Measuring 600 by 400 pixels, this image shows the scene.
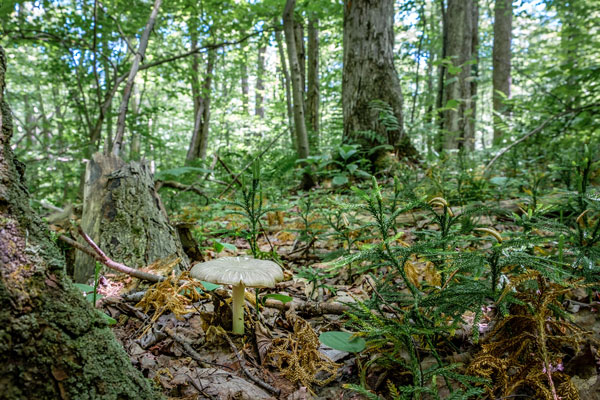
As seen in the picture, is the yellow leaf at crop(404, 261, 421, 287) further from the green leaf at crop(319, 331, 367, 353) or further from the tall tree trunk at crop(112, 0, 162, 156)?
the tall tree trunk at crop(112, 0, 162, 156)

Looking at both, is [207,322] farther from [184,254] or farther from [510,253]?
[510,253]

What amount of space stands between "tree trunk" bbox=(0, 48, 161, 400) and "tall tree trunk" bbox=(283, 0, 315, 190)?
14.2 ft

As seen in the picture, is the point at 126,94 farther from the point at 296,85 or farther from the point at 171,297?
the point at 171,297

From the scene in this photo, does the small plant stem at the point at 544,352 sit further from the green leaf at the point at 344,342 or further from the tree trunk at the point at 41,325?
the tree trunk at the point at 41,325

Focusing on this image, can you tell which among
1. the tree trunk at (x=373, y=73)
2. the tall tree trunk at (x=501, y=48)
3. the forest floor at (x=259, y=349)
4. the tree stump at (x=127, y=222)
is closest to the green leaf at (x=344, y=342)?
the forest floor at (x=259, y=349)

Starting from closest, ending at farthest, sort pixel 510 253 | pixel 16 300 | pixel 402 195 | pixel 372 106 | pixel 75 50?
pixel 16 300 < pixel 510 253 < pixel 402 195 < pixel 372 106 < pixel 75 50

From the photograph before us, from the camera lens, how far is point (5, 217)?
80cm

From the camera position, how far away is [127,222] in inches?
92.7

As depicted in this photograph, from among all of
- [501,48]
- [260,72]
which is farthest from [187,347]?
[260,72]

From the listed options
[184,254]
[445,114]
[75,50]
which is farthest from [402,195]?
[75,50]

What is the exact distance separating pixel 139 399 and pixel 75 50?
23.6ft

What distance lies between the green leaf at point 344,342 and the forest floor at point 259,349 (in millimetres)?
99

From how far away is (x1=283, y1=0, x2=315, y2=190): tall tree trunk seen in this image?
15.9 ft

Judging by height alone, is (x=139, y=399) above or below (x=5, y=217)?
below
